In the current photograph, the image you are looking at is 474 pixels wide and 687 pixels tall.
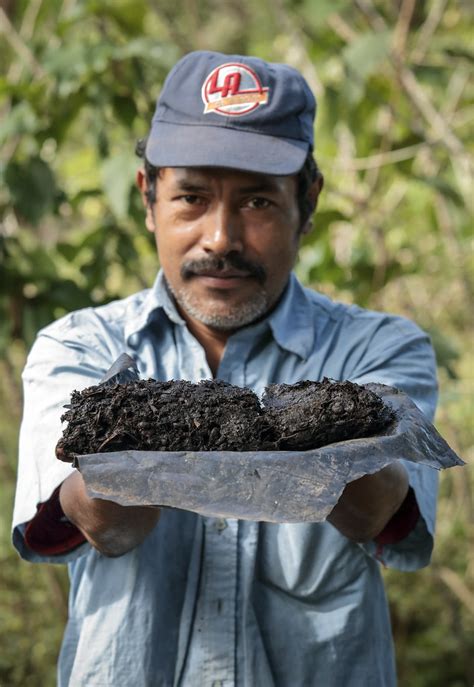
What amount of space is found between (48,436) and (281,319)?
0.56 meters

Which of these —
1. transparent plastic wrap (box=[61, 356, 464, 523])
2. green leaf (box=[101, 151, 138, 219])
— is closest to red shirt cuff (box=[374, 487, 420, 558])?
transparent plastic wrap (box=[61, 356, 464, 523])

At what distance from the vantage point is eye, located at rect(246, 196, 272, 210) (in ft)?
6.83

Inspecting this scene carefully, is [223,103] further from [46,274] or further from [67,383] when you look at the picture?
[46,274]

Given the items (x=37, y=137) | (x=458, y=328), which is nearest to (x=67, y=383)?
(x=37, y=137)

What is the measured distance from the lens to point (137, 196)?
10.7 ft

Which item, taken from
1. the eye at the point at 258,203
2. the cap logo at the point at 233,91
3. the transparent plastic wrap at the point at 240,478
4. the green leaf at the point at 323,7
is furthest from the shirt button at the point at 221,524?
the green leaf at the point at 323,7

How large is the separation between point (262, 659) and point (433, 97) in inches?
141

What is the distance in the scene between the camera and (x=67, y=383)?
195 centimetres

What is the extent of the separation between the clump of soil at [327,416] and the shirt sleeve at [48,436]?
1.51 feet

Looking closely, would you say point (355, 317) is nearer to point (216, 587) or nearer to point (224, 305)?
point (224, 305)

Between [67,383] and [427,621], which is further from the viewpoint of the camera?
[427,621]

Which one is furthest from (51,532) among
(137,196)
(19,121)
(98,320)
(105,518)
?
(19,121)

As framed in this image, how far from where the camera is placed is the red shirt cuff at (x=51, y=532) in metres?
1.90

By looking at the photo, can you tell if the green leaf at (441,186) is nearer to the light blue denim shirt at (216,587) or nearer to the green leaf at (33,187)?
the green leaf at (33,187)
